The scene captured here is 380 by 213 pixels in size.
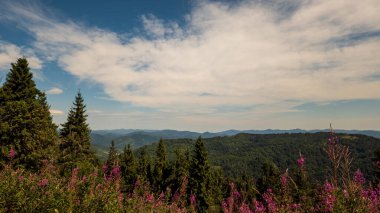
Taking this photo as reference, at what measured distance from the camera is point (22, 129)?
28.7 metres

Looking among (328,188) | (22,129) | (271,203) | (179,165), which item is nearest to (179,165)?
(179,165)

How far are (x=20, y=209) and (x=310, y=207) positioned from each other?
638cm

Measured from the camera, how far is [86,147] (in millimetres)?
45219

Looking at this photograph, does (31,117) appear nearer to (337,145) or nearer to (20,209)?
(20,209)

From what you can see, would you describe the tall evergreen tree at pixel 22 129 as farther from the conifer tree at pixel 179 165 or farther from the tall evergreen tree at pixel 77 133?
the conifer tree at pixel 179 165

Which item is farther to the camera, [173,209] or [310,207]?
[173,209]

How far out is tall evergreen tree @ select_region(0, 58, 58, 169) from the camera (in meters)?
28.0

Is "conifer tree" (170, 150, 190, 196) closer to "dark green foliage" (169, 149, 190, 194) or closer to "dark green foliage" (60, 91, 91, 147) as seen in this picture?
"dark green foliage" (169, 149, 190, 194)

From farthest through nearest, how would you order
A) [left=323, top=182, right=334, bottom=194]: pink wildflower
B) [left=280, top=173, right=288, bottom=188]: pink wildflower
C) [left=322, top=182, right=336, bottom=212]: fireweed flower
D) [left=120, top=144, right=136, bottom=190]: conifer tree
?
[left=120, top=144, right=136, bottom=190]: conifer tree < [left=280, top=173, right=288, bottom=188]: pink wildflower < [left=323, top=182, right=334, bottom=194]: pink wildflower < [left=322, top=182, right=336, bottom=212]: fireweed flower

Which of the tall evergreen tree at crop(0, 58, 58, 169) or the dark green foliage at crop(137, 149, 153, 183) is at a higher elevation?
the tall evergreen tree at crop(0, 58, 58, 169)

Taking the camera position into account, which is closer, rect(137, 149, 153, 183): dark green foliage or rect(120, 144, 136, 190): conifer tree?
rect(120, 144, 136, 190): conifer tree

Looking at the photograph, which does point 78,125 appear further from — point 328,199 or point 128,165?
point 328,199

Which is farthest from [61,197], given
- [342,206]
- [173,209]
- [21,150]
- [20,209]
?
[21,150]

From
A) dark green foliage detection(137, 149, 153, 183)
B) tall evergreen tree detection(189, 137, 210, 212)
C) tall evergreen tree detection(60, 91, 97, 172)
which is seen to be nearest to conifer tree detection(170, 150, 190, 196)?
dark green foliage detection(137, 149, 153, 183)
